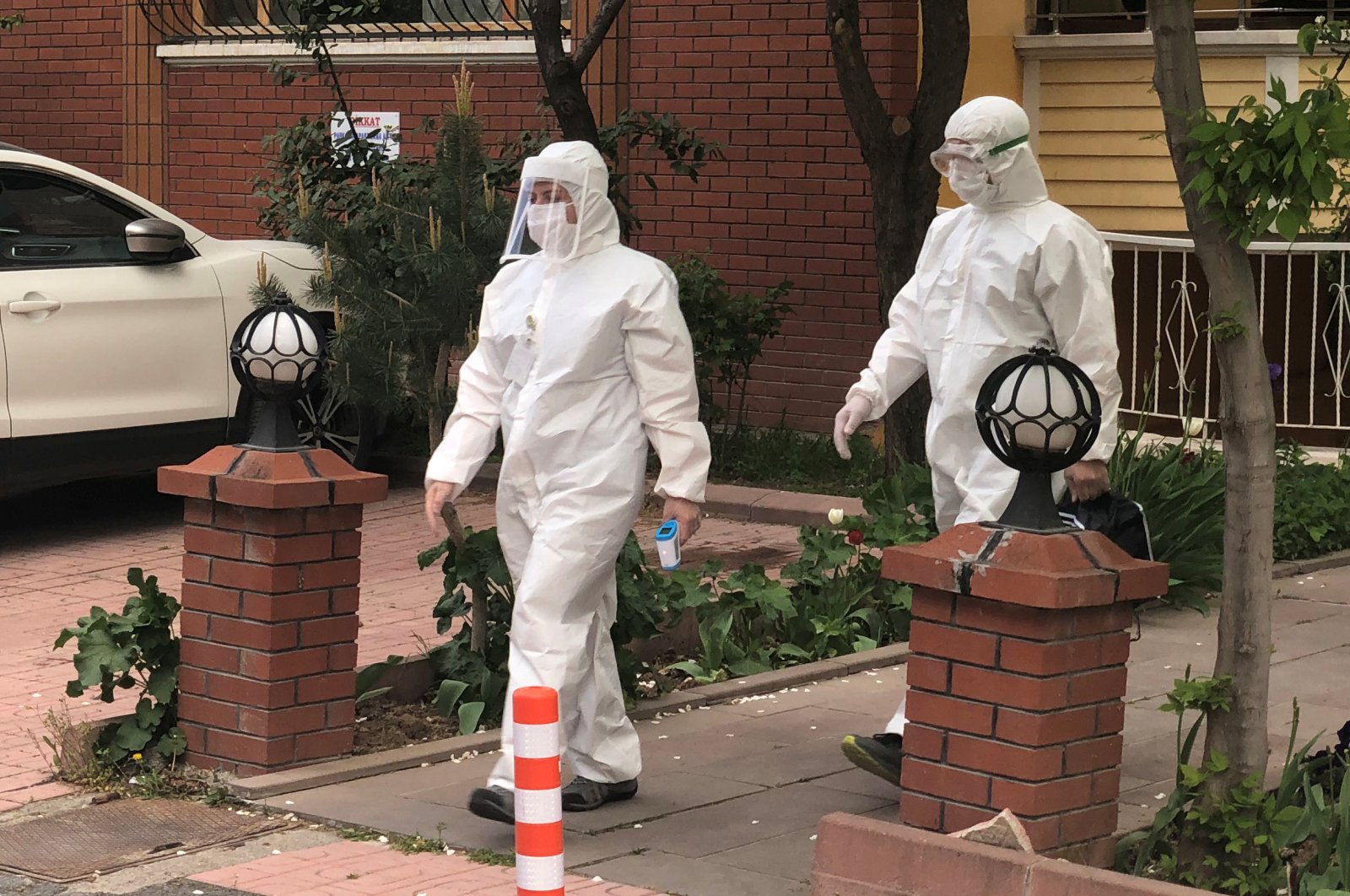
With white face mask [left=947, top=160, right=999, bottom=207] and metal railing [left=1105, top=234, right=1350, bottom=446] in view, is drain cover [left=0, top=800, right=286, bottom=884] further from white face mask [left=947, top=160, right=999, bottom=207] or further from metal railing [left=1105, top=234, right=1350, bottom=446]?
metal railing [left=1105, top=234, right=1350, bottom=446]

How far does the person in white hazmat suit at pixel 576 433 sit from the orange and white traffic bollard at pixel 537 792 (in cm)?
178

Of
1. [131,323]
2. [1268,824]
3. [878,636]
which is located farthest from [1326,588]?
[131,323]

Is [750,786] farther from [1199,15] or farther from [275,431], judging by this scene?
[1199,15]

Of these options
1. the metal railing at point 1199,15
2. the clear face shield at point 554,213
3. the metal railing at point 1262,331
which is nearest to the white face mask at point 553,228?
the clear face shield at point 554,213

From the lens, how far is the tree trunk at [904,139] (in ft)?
32.0

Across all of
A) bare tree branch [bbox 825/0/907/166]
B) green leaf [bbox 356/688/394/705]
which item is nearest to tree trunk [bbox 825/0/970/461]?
bare tree branch [bbox 825/0/907/166]

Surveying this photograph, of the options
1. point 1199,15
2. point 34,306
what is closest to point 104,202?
point 34,306

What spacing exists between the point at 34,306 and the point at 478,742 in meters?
4.16

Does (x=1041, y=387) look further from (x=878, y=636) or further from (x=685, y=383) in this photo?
(x=878, y=636)

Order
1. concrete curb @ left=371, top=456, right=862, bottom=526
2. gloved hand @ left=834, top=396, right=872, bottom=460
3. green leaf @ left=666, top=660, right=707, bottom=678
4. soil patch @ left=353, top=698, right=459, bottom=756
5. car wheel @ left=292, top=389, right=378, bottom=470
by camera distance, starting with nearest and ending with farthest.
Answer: gloved hand @ left=834, top=396, right=872, bottom=460, soil patch @ left=353, top=698, right=459, bottom=756, green leaf @ left=666, top=660, right=707, bottom=678, concrete curb @ left=371, top=456, right=862, bottom=526, car wheel @ left=292, top=389, right=378, bottom=470

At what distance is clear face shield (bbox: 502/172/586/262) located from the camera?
5.25m

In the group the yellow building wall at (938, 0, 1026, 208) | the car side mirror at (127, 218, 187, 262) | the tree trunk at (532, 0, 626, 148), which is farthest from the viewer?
the yellow building wall at (938, 0, 1026, 208)

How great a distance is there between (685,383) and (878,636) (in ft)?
8.10

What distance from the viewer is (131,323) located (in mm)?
9492
